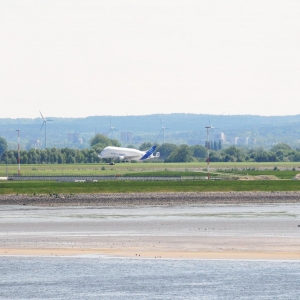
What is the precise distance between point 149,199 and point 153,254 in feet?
147

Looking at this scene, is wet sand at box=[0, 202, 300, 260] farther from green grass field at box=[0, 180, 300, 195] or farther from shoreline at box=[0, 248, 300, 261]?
green grass field at box=[0, 180, 300, 195]

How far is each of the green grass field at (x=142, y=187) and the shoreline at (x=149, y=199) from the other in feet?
10.2

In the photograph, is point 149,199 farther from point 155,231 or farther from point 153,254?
point 153,254

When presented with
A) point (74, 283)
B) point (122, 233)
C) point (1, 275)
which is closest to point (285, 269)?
point (74, 283)

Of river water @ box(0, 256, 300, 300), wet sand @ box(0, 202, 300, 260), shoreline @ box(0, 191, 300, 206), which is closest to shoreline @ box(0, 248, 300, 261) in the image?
wet sand @ box(0, 202, 300, 260)

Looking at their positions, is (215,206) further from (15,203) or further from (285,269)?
(285,269)

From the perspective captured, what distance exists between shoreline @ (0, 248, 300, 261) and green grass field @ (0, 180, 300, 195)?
156 ft

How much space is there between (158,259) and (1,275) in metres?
8.59

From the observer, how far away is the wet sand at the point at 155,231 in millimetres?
51156

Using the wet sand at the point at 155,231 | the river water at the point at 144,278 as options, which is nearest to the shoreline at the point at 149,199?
the wet sand at the point at 155,231

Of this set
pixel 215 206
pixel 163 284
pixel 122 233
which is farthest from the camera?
pixel 215 206

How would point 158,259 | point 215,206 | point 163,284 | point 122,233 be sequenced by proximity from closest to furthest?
point 163,284 < point 158,259 < point 122,233 < point 215,206

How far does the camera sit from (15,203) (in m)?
92.0

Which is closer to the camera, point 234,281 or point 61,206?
point 234,281
